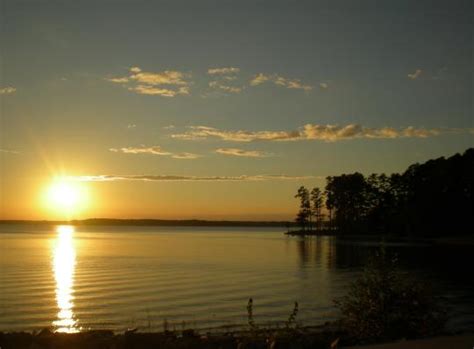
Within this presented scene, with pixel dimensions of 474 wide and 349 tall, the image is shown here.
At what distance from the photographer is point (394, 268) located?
15344mm

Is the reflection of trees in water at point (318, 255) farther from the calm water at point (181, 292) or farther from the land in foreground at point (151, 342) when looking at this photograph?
the land in foreground at point (151, 342)

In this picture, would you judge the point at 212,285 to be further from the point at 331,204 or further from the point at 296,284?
the point at 331,204

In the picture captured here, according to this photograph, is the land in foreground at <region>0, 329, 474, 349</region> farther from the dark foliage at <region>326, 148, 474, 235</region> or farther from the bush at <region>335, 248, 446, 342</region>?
the dark foliage at <region>326, 148, 474, 235</region>

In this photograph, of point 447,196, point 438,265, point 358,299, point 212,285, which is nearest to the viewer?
point 358,299

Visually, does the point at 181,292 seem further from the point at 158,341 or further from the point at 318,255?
the point at 318,255

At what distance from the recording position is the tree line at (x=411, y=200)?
98.6m

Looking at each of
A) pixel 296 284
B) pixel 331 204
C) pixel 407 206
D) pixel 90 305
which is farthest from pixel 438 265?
pixel 331 204

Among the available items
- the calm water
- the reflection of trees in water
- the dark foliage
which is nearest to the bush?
the calm water

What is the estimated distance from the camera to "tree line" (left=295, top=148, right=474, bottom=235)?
98.6m

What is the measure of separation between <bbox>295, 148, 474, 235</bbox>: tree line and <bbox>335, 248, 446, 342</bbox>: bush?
8657 centimetres

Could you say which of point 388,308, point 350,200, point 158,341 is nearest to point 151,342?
point 158,341

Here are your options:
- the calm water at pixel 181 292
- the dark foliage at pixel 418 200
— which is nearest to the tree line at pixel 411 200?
the dark foliage at pixel 418 200

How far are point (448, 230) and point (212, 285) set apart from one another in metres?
77.4

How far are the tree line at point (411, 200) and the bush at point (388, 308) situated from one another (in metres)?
86.6
